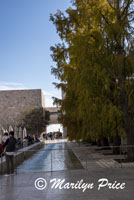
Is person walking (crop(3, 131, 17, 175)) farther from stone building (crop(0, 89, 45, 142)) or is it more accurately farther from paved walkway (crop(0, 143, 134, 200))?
stone building (crop(0, 89, 45, 142))

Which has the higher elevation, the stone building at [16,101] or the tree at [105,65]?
the stone building at [16,101]

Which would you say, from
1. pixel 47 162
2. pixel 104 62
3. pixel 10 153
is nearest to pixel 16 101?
pixel 104 62

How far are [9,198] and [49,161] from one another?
540 centimetres

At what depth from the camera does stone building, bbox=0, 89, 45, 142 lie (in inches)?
3418

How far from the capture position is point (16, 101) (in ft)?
288

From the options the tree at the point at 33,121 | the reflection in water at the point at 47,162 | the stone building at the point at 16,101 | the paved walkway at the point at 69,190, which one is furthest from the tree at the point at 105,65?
the stone building at the point at 16,101

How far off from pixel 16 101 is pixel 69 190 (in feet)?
266

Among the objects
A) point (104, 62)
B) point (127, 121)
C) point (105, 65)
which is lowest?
point (127, 121)

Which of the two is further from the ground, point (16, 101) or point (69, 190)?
point (16, 101)

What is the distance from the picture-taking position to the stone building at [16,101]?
86.8m

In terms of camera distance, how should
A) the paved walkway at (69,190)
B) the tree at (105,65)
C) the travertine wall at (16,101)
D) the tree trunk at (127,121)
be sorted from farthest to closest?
the travertine wall at (16,101)
the tree trunk at (127,121)
the tree at (105,65)
the paved walkway at (69,190)

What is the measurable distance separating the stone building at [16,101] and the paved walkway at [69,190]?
7570 centimetres

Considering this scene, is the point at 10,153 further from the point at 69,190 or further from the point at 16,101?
the point at 16,101

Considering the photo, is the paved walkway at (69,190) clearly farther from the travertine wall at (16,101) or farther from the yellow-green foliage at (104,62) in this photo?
the travertine wall at (16,101)
